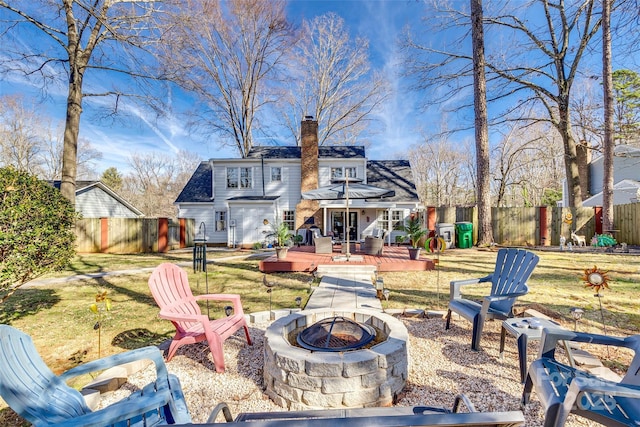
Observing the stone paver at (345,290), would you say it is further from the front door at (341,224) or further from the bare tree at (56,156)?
the bare tree at (56,156)

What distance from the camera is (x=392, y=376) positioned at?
2338mm

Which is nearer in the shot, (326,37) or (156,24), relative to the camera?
(156,24)

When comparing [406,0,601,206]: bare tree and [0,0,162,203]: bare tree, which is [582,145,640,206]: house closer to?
[406,0,601,206]: bare tree

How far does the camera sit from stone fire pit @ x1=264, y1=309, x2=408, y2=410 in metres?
2.18

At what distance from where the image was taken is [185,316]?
292 cm

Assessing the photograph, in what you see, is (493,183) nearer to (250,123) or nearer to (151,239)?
(250,123)

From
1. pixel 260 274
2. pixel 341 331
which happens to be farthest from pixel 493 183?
pixel 341 331

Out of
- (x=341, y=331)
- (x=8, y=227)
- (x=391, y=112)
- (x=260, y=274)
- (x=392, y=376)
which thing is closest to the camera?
(x=392, y=376)

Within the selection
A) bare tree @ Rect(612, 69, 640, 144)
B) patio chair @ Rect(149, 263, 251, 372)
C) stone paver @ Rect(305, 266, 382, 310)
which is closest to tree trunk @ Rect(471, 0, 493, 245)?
stone paver @ Rect(305, 266, 382, 310)

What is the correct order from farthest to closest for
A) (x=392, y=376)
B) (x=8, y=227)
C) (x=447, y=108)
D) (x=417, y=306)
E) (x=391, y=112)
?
1. (x=391, y=112)
2. (x=447, y=108)
3. (x=417, y=306)
4. (x=8, y=227)
5. (x=392, y=376)

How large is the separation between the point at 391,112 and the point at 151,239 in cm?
1965

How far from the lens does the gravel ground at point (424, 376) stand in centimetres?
231

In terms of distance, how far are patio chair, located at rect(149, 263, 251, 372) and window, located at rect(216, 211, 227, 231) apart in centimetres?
1330

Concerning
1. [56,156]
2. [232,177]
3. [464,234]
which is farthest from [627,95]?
[56,156]
